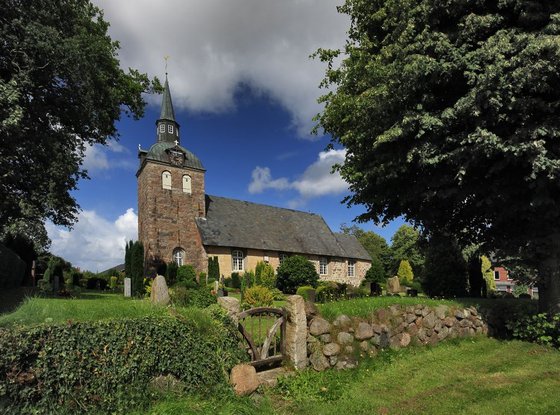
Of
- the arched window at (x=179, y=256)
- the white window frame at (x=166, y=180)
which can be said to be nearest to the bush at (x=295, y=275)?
the arched window at (x=179, y=256)

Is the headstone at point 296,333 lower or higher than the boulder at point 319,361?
higher

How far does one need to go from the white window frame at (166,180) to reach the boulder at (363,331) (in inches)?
987

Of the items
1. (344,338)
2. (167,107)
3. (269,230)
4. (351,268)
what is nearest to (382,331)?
(344,338)

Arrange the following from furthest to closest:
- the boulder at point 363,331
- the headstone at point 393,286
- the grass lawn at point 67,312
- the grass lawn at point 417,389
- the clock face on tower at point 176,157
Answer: the clock face on tower at point 176,157 → the headstone at point 393,286 → the boulder at point 363,331 → the grass lawn at point 417,389 → the grass lawn at point 67,312

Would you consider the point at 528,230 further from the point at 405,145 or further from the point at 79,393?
the point at 79,393

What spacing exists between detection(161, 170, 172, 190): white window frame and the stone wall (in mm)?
24859

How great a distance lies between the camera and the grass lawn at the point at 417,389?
5737 mm

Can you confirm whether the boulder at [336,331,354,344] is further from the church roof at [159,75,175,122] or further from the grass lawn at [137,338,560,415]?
the church roof at [159,75,175,122]

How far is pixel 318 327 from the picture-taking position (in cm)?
773

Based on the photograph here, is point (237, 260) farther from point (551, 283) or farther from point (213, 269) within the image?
point (551, 283)

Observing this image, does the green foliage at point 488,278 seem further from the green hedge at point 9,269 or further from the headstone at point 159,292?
the green hedge at point 9,269

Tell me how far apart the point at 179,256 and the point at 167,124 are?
12.1 m

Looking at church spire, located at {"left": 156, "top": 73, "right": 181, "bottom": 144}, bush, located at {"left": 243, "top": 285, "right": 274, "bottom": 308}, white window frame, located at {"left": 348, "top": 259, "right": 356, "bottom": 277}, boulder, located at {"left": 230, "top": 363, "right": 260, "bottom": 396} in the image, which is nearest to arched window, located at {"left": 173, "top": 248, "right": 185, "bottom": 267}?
church spire, located at {"left": 156, "top": 73, "right": 181, "bottom": 144}

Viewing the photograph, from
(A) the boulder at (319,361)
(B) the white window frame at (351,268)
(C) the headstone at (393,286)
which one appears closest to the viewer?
(A) the boulder at (319,361)
